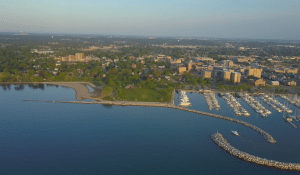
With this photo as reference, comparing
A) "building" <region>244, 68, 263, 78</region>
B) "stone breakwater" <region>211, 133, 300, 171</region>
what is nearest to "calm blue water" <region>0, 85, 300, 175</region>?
"stone breakwater" <region>211, 133, 300, 171</region>

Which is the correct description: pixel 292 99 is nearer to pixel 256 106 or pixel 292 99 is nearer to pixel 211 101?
pixel 256 106

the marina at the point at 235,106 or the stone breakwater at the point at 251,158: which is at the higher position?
the marina at the point at 235,106

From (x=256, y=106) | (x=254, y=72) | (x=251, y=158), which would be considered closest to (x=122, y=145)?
(x=251, y=158)

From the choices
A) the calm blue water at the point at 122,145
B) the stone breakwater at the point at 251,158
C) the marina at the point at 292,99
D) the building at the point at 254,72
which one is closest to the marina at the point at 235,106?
the calm blue water at the point at 122,145

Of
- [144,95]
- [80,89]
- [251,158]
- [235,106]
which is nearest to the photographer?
[251,158]

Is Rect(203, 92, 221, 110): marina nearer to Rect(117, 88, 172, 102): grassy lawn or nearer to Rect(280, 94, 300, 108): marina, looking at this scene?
Rect(117, 88, 172, 102): grassy lawn

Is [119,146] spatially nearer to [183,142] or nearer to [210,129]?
[183,142]

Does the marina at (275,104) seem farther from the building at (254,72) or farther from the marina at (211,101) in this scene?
the building at (254,72)
